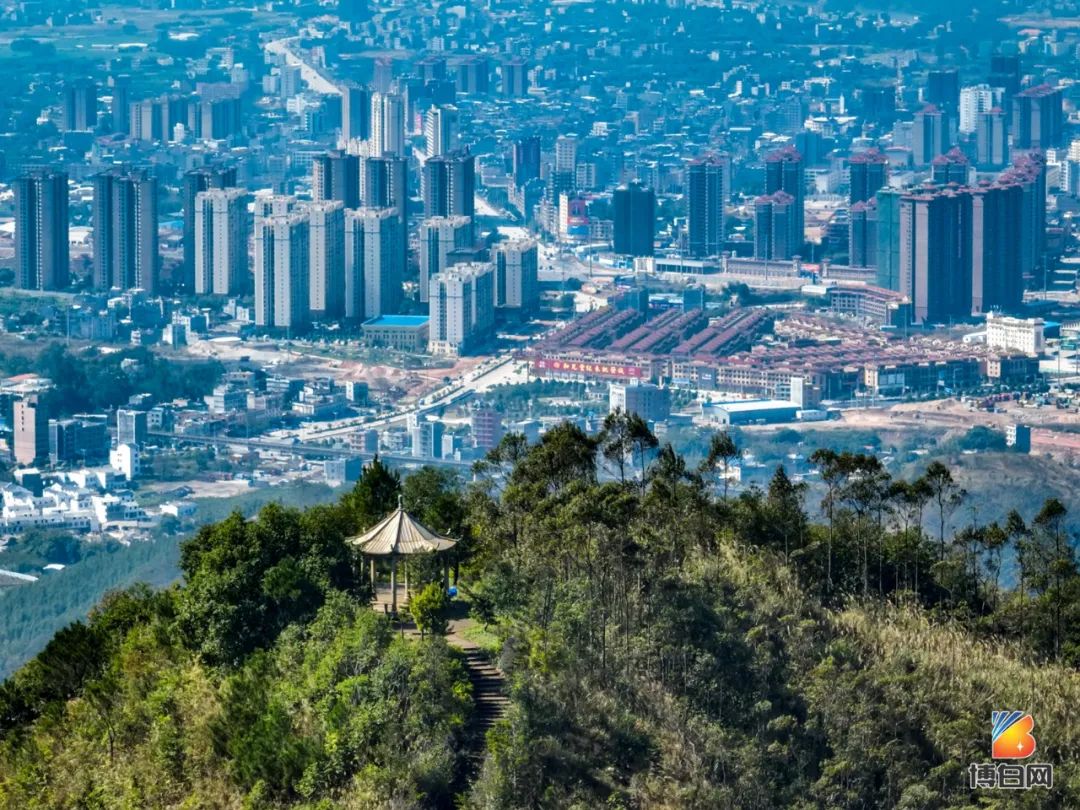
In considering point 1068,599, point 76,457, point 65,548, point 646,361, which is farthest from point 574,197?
point 1068,599

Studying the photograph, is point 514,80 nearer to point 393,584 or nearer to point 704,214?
point 704,214

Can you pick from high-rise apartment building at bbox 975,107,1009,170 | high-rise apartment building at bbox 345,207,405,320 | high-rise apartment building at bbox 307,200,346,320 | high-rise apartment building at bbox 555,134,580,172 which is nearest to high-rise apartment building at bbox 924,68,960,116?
→ high-rise apartment building at bbox 975,107,1009,170

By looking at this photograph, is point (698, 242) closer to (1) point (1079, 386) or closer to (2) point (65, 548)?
(1) point (1079, 386)

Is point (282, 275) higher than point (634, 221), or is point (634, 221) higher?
point (634, 221)

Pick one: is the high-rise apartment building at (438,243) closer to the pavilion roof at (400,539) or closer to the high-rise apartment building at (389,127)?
the high-rise apartment building at (389,127)

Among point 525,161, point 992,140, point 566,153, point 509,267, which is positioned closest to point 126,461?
point 509,267

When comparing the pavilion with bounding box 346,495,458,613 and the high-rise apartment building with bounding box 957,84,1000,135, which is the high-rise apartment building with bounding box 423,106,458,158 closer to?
the high-rise apartment building with bounding box 957,84,1000,135
